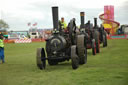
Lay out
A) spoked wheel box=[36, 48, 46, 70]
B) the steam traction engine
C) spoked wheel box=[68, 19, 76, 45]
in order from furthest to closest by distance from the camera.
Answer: spoked wheel box=[68, 19, 76, 45] < the steam traction engine < spoked wheel box=[36, 48, 46, 70]

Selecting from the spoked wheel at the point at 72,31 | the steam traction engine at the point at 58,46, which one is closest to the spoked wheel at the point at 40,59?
the steam traction engine at the point at 58,46

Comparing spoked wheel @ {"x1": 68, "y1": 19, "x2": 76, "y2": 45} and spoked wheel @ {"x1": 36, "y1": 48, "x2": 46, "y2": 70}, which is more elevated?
spoked wheel @ {"x1": 68, "y1": 19, "x2": 76, "y2": 45}

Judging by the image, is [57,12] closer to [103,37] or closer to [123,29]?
[103,37]

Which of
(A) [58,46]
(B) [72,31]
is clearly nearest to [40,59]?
(A) [58,46]

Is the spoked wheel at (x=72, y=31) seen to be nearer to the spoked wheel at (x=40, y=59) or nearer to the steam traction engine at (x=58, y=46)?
the steam traction engine at (x=58, y=46)

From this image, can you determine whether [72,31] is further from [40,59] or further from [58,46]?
[40,59]

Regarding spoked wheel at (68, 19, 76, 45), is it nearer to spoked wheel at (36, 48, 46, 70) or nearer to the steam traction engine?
the steam traction engine

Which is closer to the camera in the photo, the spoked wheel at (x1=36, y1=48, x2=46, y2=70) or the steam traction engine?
the spoked wheel at (x1=36, y1=48, x2=46, y2=70)

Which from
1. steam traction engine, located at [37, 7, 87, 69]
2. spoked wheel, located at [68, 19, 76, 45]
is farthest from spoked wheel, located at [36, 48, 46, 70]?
spoked wheel, located at [68, 19, 76, 45]

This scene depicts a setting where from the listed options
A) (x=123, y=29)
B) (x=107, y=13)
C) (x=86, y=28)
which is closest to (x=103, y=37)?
(x=86, y=28)

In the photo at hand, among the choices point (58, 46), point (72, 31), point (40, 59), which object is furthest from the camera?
point (72, 31)

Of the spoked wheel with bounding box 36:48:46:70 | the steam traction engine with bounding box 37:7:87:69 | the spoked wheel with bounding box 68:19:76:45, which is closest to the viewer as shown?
the spoked wheel with bounding box 36:48:46:70

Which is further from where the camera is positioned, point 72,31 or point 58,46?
point 72,31

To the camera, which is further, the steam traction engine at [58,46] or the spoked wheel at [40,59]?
the steam traction engine at [58,46]
